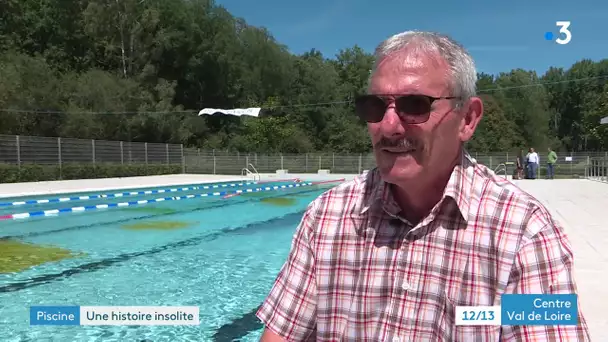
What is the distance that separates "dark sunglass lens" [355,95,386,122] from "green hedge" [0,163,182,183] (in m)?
23.2

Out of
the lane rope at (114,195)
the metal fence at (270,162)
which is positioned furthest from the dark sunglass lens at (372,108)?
the metal fence at (270,162)

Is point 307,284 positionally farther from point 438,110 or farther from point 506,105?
point 506,105

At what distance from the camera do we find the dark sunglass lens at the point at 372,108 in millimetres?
1382

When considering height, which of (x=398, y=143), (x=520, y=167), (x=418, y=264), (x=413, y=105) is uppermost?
(x=413, y=105)

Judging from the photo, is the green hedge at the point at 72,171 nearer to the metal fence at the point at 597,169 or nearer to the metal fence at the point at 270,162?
the metal fence at the point at 270,162

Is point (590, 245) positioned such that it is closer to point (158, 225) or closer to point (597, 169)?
point (158, 225)

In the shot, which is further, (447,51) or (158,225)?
(158,225)

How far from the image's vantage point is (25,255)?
818 cm

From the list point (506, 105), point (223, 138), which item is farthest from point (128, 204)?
point (506, 105)

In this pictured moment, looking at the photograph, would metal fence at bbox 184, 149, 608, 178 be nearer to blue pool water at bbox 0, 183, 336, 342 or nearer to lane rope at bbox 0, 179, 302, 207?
lane rope at bbox 0, 179, 302, 207

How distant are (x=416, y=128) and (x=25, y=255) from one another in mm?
8483

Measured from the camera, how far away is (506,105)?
57.3 metres

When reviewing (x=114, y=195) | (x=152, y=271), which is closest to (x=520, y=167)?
(x=114, y=195)

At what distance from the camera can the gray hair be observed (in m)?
1.35
